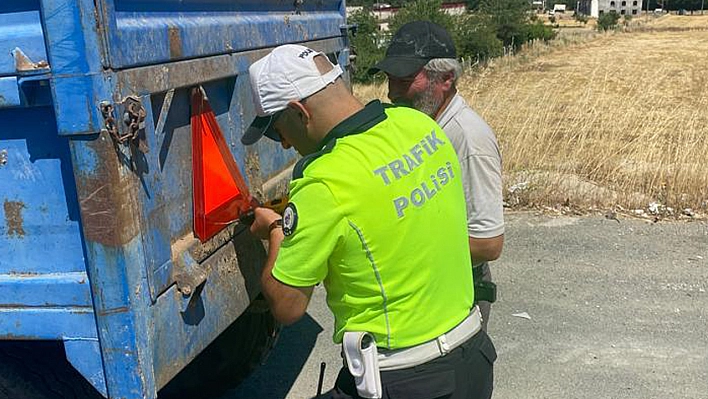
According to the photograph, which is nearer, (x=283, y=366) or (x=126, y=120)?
(x=126, y=120)

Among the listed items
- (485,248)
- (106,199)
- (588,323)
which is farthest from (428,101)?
(588,323)

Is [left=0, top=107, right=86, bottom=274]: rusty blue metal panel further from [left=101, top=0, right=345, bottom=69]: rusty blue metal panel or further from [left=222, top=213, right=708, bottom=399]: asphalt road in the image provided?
[left=222, top=213, right=708, bottom=399]: asphalt road

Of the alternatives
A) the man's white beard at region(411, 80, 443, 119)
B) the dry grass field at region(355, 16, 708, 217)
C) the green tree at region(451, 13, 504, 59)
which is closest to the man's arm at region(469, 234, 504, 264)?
the man's white beard at region(411, 80, 443, 119)

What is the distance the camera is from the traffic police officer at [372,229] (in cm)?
178

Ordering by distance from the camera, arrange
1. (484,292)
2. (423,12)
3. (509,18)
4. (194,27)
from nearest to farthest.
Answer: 1. (194,27)
2. (484,292)
3. (423,12)
4. (509,18)

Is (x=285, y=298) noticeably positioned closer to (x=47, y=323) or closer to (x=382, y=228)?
(x=382, y=228)

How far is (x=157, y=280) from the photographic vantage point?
213 cm

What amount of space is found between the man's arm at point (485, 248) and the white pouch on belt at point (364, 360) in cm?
91

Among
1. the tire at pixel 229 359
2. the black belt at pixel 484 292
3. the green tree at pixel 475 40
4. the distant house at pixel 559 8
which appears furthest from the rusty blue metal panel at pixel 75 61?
the distant house at pixel 559 8

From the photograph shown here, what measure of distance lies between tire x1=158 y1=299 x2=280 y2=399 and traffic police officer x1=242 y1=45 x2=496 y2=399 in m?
1.51

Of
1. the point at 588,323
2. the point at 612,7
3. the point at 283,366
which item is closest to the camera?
the point at 283,366

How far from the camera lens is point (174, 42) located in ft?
7.28

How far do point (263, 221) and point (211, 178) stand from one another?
0.96 ft

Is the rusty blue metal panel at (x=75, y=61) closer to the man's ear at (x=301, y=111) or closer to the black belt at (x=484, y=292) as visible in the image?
the man's ear at (x=301, y=111)
